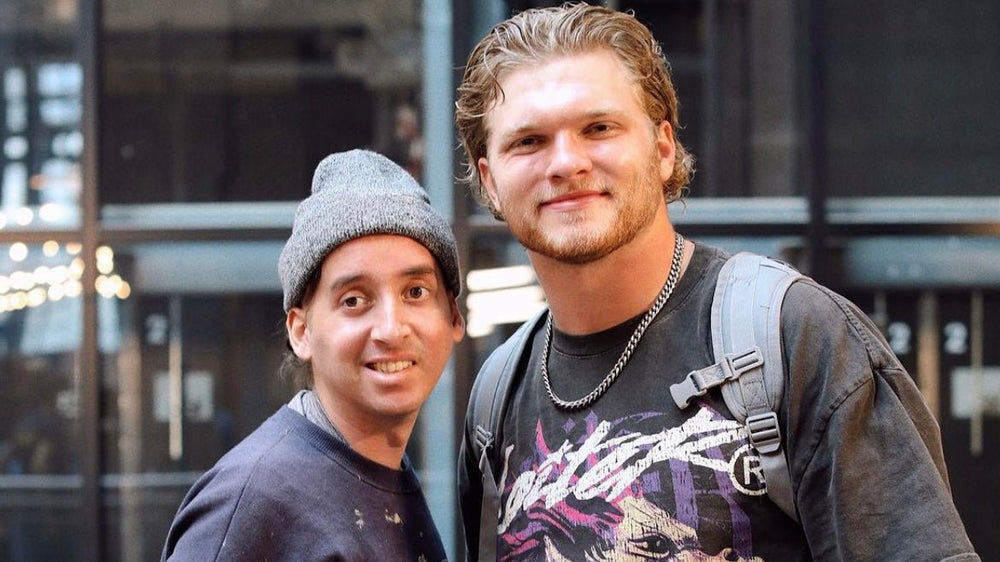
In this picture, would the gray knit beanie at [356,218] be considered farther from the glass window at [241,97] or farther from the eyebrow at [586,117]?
the glass window at [241,97]

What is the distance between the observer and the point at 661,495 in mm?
2209

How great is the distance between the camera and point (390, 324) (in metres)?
2.28

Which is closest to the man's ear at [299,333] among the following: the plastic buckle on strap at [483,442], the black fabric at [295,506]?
the black fabric at [295,506]

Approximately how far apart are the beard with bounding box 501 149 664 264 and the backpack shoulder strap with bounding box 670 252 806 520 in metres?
0.21

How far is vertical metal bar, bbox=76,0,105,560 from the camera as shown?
5902 mm

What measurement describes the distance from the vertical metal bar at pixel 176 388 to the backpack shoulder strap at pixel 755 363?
4.19 m

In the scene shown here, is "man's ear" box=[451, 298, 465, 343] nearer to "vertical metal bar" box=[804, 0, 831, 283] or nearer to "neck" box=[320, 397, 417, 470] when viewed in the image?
"neck" box=[320, 397, 417, 470]

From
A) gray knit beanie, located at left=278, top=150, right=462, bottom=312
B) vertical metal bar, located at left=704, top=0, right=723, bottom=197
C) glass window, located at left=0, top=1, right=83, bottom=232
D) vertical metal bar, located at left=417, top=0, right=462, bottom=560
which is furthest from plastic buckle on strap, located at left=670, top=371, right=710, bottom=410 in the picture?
glass window, located at left=0, top=1, right=83, bottom=232

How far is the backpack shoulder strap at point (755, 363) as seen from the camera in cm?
210

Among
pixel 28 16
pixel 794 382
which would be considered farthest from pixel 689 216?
pixel 794 382

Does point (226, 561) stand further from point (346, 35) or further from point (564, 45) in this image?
point (346, 35)

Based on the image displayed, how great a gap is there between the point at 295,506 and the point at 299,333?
1.37 ft

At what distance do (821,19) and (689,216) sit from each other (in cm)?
113

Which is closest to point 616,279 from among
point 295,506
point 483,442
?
point 483,442
